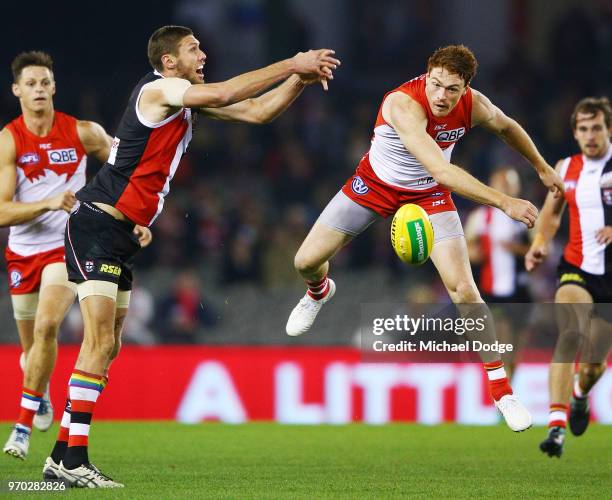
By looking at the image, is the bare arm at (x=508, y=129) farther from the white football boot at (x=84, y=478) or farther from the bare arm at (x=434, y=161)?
the white football boot at (x=84, y=478)

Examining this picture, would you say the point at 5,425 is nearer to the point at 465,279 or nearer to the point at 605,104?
the point at 465,279

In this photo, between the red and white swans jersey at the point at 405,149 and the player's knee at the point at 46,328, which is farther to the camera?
the player's knee at the point at 46,328

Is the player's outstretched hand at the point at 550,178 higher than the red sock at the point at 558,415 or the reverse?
higher

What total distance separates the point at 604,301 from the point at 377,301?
5604 mm

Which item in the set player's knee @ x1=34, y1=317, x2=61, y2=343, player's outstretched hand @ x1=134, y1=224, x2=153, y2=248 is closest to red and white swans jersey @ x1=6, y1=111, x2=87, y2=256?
player's knee @ x1=34, y1=317, x2=61, y2=343

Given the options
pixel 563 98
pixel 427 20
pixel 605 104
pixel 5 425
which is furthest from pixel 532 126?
pixel 5 425

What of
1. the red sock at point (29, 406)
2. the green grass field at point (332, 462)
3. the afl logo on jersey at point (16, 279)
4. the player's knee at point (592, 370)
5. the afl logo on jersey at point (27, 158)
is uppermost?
the afl logo on jersey at point (27, 158)

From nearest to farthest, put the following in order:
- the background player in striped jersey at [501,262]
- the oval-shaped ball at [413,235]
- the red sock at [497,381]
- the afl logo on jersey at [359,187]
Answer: the red sock at [497,381] < the oval-shaped ball at [413,235] < the afl logo on jersey at [359,187] < the background player in striped jersey at [501,262]

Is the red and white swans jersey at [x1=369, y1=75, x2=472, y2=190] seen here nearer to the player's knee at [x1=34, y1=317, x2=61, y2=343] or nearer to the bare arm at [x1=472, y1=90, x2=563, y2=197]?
the bare arm at [x1=472, y1=90, x2=563, y2=197]

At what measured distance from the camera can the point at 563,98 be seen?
55.8 feet

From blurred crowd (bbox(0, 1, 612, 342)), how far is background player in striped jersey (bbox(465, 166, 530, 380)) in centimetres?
238

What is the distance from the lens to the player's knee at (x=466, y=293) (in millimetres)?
7695

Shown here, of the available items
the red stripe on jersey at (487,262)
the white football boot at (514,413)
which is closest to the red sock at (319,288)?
the white football boot at (514,413)

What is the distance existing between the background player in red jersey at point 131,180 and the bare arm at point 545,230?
9.10 feet
